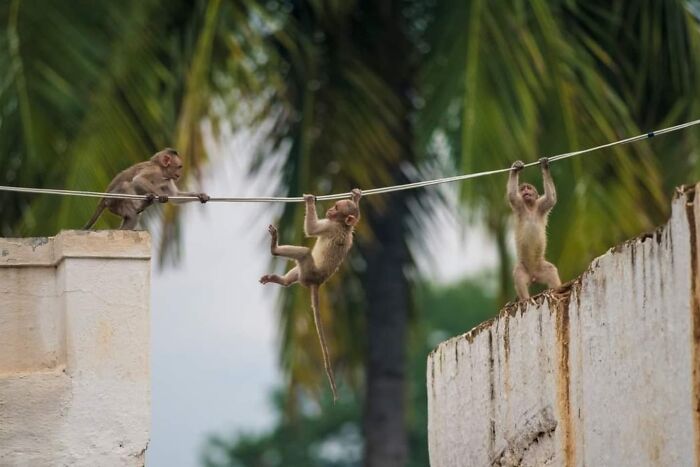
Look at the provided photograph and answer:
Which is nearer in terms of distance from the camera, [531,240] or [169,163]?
[169,163]

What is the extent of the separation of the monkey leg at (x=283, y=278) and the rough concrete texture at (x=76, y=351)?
4.61ft

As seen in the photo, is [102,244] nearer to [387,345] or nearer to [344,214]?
[344,214]

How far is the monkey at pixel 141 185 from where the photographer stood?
11.0 meters

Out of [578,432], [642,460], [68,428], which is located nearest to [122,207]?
[68,428]

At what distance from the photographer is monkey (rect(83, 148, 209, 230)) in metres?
11.0

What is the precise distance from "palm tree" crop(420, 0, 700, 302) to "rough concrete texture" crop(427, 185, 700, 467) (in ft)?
14.3

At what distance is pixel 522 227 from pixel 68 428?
389 cm

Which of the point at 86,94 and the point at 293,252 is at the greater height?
the point at 86,94

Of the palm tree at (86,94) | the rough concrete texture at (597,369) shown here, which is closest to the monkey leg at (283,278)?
the rough concrete texture at (597,369)

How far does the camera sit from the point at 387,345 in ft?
65.4

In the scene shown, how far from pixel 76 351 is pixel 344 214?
2536 millimetres

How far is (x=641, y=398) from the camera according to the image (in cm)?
831

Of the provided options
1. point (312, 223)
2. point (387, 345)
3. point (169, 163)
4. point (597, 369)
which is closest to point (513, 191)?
point (312, 223)

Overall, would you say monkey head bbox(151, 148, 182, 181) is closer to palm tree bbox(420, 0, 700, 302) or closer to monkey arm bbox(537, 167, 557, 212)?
monkey arm bbox(537, 167, 557, 212)
